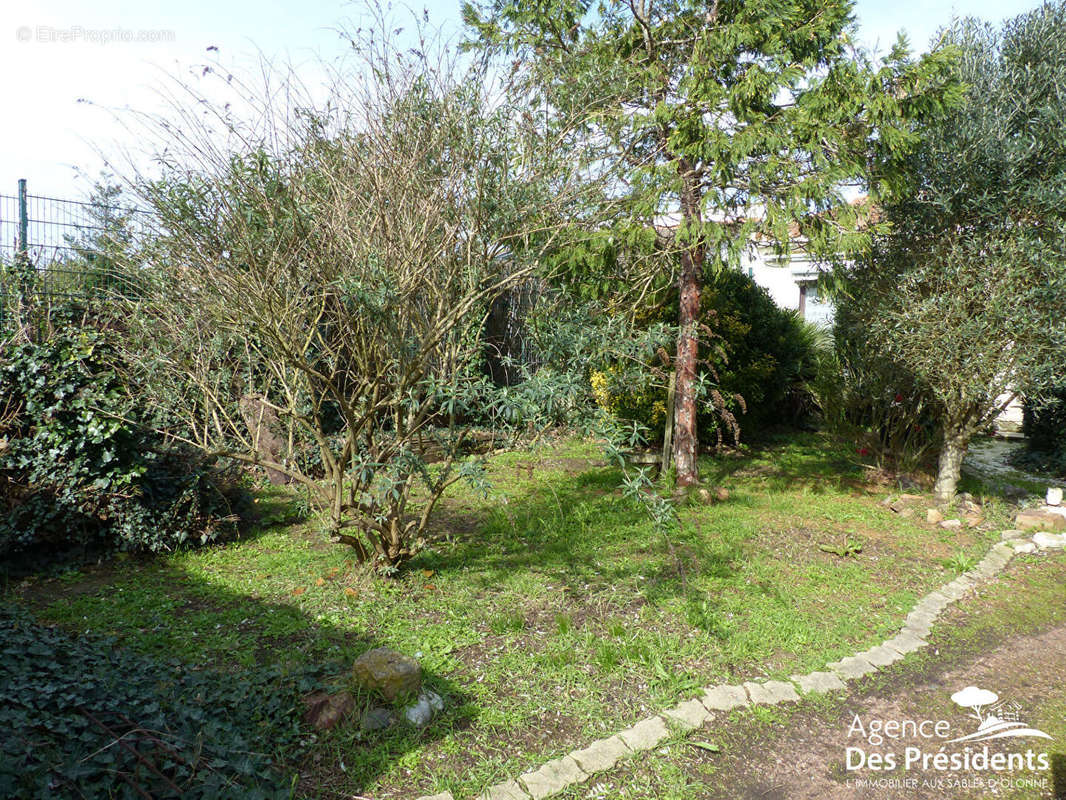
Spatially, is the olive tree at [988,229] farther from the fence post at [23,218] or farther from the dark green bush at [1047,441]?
the fence post at [23,218]

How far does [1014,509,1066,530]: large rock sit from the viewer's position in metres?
6.47

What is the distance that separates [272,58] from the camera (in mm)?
3979

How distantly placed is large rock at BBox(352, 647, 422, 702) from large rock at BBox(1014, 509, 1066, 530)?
20.5 ft

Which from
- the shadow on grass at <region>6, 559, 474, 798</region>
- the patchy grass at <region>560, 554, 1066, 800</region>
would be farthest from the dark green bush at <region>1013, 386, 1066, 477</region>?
Answer: the shadow on grass at <region>6, 559, 474, 798</region>

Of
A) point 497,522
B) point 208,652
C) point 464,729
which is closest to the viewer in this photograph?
point 464,729

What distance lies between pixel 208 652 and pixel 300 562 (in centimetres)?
149

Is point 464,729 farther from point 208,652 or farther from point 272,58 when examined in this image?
point 272,58

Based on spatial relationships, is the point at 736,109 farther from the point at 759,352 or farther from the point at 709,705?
the point at 709,705

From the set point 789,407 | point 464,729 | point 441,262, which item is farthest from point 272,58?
point 789,407

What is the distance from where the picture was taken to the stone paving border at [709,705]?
2.78 meters

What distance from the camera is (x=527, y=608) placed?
14.4ft

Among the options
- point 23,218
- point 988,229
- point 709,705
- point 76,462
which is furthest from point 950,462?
point 23,218

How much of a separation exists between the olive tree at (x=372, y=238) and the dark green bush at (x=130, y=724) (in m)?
1.38

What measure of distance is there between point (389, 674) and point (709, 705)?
1.61 metres
